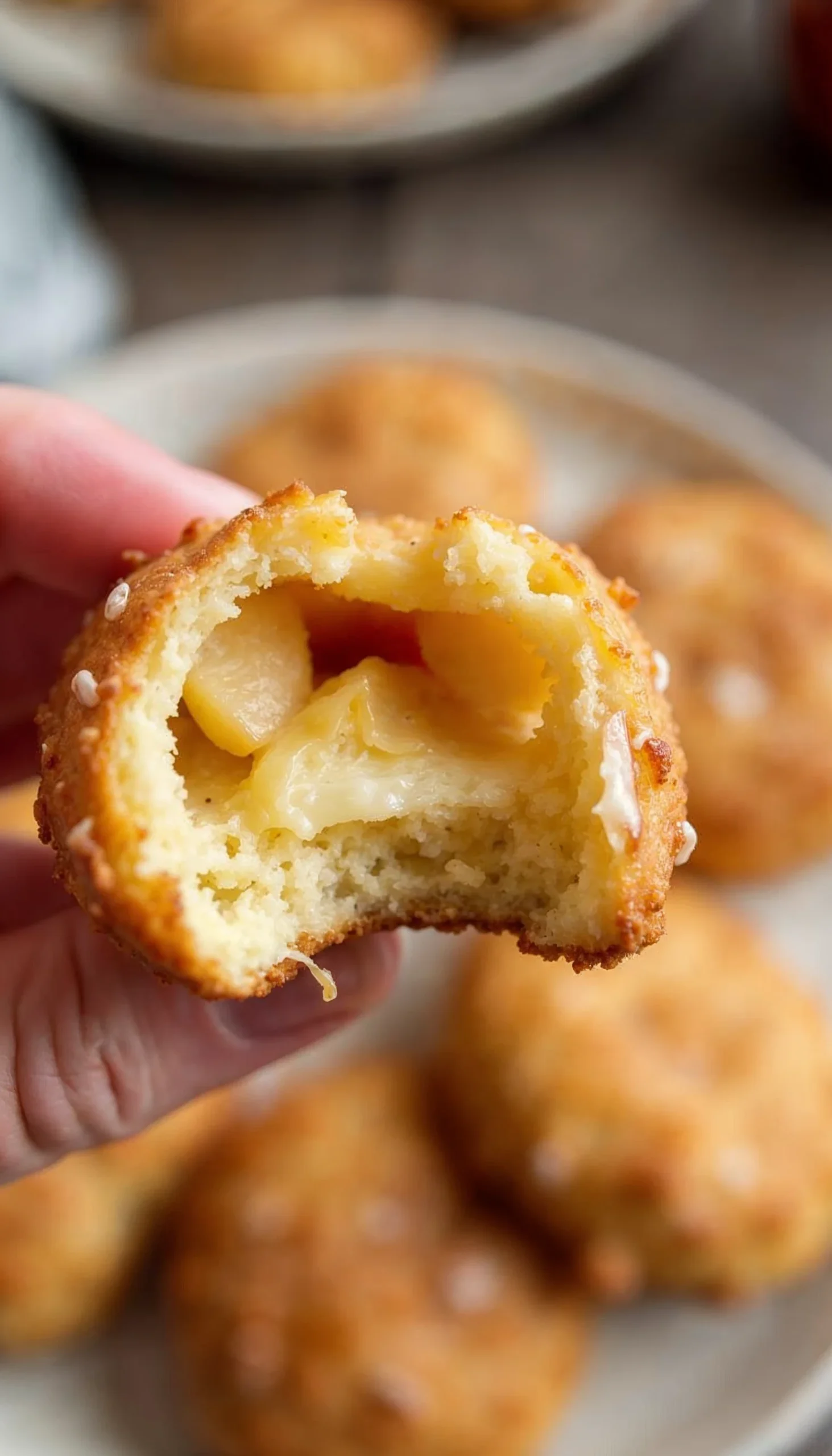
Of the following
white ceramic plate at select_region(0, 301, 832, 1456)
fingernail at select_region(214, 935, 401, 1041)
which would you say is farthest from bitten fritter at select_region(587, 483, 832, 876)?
fingernail at select_region(214, 935, 401, 1041)

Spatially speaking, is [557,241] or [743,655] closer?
[743,655]

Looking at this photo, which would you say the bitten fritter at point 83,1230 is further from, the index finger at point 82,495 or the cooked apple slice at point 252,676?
the cooked apple slice at point 252,676

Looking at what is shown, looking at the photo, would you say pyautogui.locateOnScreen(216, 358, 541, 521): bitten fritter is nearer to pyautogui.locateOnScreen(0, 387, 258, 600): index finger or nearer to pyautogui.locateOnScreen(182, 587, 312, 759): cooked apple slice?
pyautogui.locateOnScreen(0, 387, 258, 600): index finger

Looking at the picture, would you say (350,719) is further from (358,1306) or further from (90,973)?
(358,1306)

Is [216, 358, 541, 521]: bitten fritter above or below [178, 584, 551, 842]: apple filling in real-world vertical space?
above

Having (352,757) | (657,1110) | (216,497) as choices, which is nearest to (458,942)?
(657,1110)

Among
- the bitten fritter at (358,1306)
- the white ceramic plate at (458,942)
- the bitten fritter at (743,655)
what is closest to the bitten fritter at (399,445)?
the white ceramic plate at (458,942)
